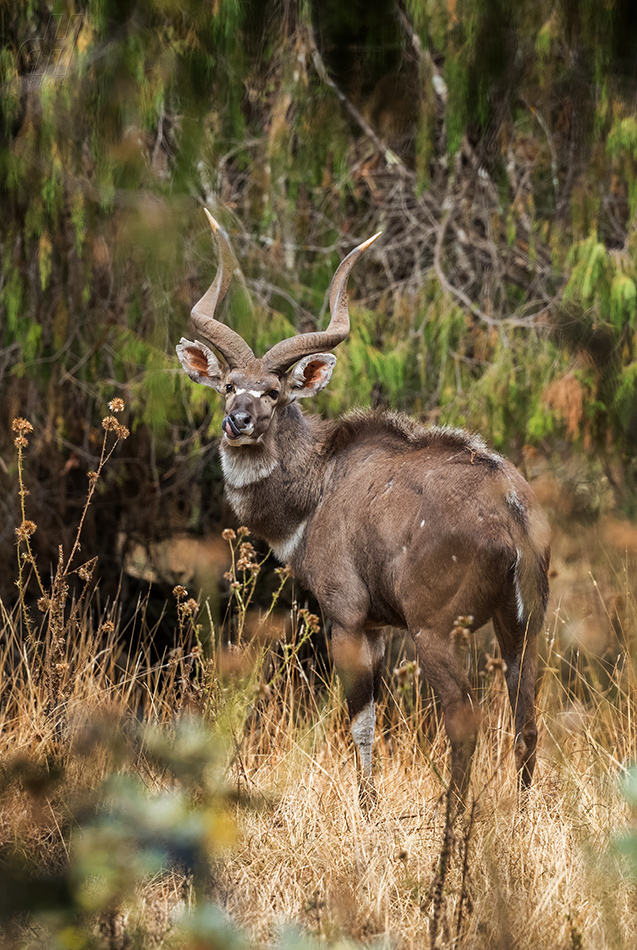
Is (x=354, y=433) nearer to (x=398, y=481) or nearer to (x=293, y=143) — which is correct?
(x=398, y=481)

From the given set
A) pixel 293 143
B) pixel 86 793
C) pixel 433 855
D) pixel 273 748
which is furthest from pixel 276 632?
pixel 293 143

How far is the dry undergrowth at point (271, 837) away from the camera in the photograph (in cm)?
199

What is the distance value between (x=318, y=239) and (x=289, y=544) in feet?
12.1

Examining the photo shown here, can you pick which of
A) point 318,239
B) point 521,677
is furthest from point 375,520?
point 318,239

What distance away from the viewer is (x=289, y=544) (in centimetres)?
555

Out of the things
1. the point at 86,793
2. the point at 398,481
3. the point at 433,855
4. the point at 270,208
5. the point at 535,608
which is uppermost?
the point at 270,208

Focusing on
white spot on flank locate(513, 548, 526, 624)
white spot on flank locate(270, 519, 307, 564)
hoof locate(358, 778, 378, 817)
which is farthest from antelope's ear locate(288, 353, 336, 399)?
hoof locate(358, 778, 378, 817)

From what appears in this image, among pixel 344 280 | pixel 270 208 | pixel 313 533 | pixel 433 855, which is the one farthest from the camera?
pixel 270 208

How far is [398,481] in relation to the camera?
16.4ft

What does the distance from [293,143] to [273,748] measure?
442cm

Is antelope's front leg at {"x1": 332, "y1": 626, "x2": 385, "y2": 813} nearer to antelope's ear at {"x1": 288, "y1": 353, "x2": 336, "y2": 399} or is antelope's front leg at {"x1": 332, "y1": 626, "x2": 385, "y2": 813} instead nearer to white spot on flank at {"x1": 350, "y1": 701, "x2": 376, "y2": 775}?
white spot on flank at {"x1": 350, "y1": 701, "x2": 376, "y2": 775}

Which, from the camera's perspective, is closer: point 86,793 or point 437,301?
point 86,793

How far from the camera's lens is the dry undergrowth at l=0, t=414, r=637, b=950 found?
6.52 feet

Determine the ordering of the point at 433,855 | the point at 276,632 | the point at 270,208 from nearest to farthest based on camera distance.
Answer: the point at 433,855 < the point at 276,632 < the point at 270,208
